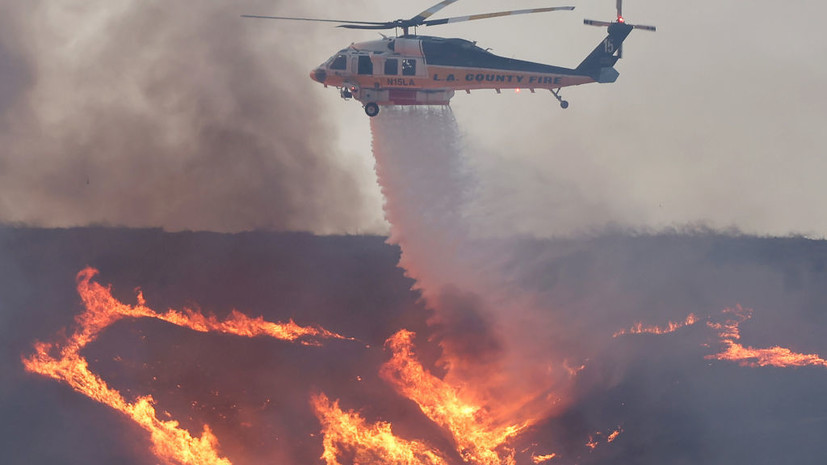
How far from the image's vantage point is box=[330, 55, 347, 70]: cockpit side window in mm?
46625

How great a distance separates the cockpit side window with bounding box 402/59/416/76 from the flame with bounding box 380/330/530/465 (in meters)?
15.4

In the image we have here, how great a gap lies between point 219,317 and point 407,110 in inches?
727

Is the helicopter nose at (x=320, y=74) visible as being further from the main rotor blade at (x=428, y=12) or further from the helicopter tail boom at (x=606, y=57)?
the helicopter tail boom at (x=606, y=57)

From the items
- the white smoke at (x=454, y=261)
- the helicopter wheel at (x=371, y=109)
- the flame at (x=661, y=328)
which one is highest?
the helicopter wheel at (x=371, y=109)

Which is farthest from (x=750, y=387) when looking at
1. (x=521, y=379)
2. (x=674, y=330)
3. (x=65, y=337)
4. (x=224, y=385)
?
(x=65, y=337)

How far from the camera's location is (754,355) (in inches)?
2260

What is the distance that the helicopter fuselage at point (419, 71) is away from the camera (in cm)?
4647

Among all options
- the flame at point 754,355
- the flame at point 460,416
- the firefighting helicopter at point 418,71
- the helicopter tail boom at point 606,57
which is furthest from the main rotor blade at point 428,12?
the flame at point 754,355

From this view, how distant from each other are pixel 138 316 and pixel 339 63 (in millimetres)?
20077

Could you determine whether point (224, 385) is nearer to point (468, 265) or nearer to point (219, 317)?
point (219, 317)

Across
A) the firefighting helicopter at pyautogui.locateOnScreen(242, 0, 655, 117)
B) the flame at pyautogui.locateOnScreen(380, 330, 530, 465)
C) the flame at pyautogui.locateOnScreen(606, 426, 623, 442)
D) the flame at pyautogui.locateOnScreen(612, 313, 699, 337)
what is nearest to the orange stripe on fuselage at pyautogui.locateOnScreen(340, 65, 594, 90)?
the firefighting helicopter at pyautogui.locateOnScreen(242, 0, 655, 117)

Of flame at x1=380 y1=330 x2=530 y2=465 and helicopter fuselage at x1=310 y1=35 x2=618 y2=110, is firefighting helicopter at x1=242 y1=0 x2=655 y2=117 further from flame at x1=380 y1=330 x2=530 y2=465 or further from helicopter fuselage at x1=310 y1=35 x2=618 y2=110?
flame at x1=380 y1=330 x2=530 y2=465

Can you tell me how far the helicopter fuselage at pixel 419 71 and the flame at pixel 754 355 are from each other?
2041 centimetres

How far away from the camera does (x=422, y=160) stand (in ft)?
161
